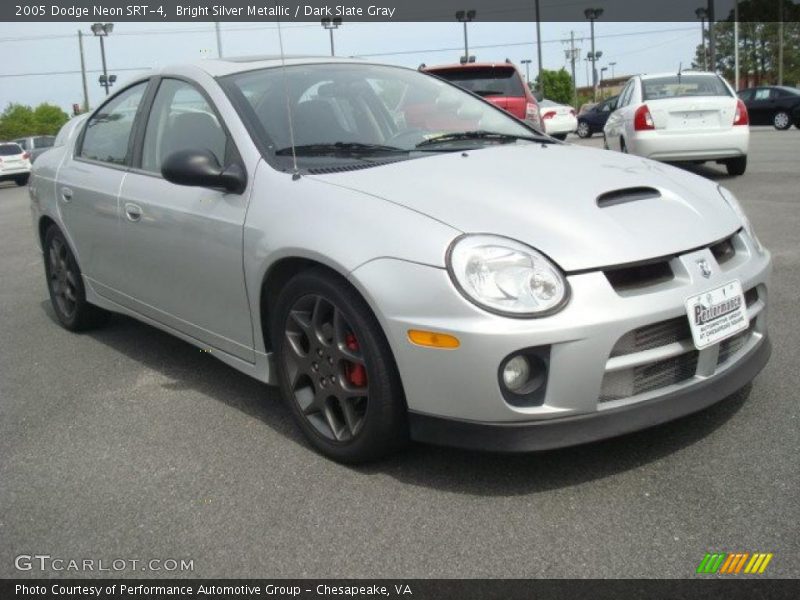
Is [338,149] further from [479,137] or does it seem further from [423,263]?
[423,263]

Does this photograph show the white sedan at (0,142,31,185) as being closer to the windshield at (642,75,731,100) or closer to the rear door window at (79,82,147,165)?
the windshield at (642,75,731,100)

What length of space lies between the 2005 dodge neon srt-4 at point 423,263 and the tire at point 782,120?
23.2m

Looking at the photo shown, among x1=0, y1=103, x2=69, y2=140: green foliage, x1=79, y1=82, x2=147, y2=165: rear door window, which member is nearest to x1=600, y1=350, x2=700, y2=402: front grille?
x1=79, y1=82, x2=147, y2=165: rear door window

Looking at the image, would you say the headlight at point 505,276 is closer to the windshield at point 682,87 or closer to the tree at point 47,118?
the windshield at point 682,87

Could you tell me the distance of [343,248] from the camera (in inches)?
115

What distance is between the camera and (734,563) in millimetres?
2342

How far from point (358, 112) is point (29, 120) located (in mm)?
108676

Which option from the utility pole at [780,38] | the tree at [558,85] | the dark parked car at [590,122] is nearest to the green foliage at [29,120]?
the tree at [558,85]

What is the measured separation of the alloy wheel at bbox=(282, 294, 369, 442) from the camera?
3027 mm

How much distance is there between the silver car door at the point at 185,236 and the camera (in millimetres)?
3488

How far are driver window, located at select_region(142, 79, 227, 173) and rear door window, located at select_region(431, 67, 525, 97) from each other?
680 centimetres

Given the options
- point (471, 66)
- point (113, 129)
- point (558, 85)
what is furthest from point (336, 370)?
point (558, 85)
